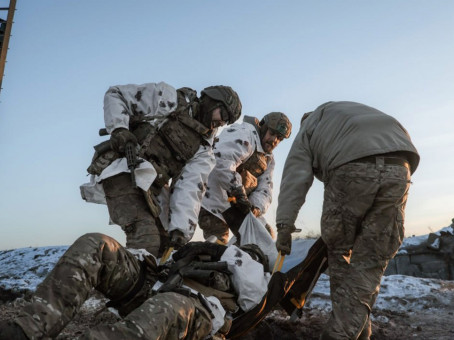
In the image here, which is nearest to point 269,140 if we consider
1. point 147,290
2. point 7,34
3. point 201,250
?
point 201,250

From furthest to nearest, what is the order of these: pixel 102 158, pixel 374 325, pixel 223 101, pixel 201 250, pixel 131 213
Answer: pixel 374 325 < pixel 223 101 < pixel 102 158 < pixel 131 213 < pixel 201 250

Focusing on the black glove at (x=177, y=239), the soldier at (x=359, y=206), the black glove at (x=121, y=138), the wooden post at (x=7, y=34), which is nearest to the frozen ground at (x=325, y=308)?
the soldier at (x=359, y=206)

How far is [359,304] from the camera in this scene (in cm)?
315

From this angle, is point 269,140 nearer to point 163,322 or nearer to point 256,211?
point 256,211

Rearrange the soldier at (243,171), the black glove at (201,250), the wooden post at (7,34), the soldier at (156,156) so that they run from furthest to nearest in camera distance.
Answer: the wooden post at (7,34)
the soldier at (243,171)
the soldier at (156,156)
the black glove at (201,250)

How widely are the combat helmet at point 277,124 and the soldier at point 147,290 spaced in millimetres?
2568

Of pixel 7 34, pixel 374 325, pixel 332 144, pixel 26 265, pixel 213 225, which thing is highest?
pixel 7 34

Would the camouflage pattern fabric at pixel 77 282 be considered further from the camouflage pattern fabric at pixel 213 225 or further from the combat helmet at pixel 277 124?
the combat helmet at pixel 277 124

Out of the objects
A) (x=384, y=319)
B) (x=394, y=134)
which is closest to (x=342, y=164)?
(x=394, y=134)

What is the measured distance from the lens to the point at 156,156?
13.1ft

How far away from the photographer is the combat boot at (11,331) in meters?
1.78

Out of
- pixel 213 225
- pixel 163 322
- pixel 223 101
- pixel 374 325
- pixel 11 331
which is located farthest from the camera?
pixel 213 225

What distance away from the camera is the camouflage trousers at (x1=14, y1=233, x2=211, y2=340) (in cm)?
191

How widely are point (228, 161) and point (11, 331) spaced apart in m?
3.55
